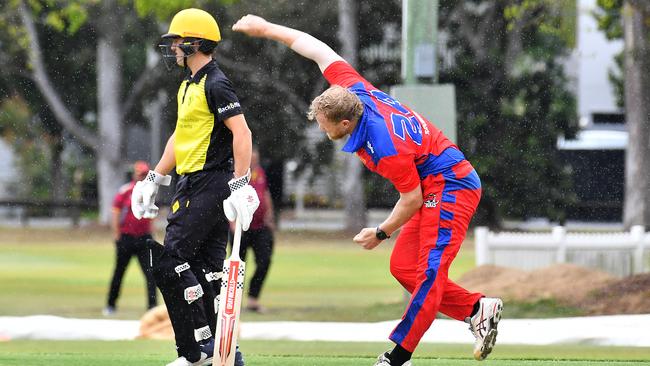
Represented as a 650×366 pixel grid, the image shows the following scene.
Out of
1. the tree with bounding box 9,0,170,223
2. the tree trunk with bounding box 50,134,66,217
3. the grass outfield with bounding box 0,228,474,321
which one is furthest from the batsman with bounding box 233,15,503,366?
the tree trunk with bounding box 50,134,66,217

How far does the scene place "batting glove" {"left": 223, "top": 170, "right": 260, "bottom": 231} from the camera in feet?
21.4

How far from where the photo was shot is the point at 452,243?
263 inches

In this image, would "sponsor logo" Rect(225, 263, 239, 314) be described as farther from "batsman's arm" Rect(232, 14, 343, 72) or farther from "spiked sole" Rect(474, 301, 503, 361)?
"spiked sole" Rect(474, 301, 503, 361)

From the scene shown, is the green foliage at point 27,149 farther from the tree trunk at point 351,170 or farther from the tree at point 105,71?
the tree trunk at point 351,170

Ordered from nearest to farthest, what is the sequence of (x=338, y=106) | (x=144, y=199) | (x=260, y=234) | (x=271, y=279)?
1. (x=338, y=106)
2. (x=144, y=199)
3. (x=260, y=234)
4. (x=271, y=279)

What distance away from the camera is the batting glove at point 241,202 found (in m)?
6.53

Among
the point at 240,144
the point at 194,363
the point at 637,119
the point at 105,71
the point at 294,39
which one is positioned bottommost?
the point at 637,119

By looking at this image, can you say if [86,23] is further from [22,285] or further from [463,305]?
[463,305]

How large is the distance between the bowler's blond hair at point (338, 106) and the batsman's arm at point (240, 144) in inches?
18.7

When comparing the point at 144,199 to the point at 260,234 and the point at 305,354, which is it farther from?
the point at 260,234

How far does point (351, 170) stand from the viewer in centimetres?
3062

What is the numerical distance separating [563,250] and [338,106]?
919 centimetres

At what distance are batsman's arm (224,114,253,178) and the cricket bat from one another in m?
0.50

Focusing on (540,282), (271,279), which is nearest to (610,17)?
(271,279)
